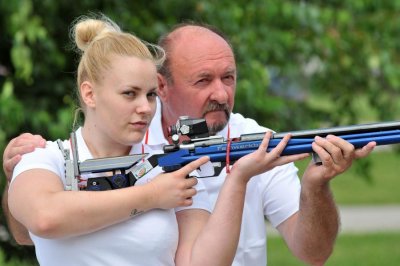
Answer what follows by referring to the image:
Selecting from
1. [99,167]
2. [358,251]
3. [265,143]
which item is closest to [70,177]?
[99,167]

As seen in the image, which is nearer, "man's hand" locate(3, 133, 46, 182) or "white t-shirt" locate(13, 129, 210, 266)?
"white t-shirt" locate(13, 129, 210, 266)

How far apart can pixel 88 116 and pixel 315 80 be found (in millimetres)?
4094

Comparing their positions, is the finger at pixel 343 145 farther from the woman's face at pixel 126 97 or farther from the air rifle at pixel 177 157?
the woman's face at pixel 126 97

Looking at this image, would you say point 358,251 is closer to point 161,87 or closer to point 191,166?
point 161,87

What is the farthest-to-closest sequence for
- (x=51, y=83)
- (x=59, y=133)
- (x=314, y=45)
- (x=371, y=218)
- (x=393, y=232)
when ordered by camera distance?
(x=371, y=218) < (x=393, y=232) < (x=314, y=45) < (x=51, y=83) < (x=59, y=133)

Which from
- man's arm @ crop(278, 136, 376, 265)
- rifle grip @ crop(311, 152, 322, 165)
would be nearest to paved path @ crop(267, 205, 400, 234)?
man's arm @ crop(278, 136, 376, 265)

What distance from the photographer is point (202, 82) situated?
4434 millimetres

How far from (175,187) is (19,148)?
599mm

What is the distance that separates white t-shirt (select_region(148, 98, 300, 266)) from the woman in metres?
0.66

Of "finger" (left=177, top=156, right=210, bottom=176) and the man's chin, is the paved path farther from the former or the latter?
"finger" (left=177, top=156, right=210, bottom=176)

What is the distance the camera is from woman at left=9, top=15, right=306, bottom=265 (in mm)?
3570

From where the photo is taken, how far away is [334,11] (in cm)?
756

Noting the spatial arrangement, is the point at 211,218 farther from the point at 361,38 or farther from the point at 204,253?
the point at 361,38

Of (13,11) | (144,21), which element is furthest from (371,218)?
(13,11)
